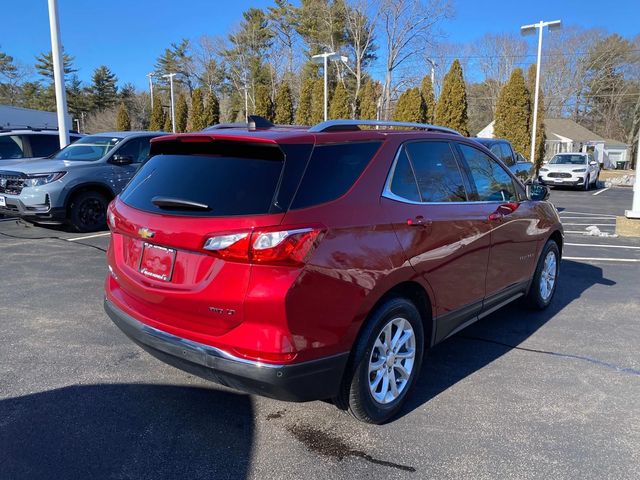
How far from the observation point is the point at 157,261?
290 cm

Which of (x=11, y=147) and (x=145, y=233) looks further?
(x=11, y=147)

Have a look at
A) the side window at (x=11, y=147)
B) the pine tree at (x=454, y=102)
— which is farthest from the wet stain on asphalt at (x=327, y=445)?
the pine tree at (x=454, y=102)

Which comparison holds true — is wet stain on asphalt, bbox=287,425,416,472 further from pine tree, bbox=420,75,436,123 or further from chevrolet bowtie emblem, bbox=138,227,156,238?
pine tree, bbox=420,75,436,123

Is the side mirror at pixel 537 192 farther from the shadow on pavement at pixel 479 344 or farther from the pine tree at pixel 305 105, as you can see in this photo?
the pine tree at pixel 305 105

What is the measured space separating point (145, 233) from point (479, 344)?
9.81 ft

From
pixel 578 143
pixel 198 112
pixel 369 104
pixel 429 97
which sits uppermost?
pixel 429 97

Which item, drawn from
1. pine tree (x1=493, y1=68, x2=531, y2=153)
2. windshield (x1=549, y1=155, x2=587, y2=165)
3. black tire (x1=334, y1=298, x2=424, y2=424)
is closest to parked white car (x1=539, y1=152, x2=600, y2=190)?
windshield (x1=549, y1=155, x2=587, y2=165)

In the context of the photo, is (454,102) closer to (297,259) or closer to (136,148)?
(136,148)

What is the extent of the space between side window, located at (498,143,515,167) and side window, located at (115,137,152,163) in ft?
27.6

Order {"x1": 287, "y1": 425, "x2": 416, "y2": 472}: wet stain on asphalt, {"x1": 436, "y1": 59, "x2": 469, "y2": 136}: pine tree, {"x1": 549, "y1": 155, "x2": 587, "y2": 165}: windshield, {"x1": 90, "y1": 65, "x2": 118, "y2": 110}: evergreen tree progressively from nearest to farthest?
{"x1": 287, "y1": 425, "x2": 416, "y2": 472}: wet stain on asphalt < {"x1": 549, "y1": 155, "x2": 587, "y2": 165}: windshield < {"x1": 436, "y1": 59, "x2": 469, "y2": 136}: pine tree < {"x1": 90, "y1": 65, "x2": 118, "y2": 110}: evergreen tree

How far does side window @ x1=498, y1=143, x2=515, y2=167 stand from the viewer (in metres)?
12.8

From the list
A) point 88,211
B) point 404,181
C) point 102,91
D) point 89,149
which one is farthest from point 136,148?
point 102,91

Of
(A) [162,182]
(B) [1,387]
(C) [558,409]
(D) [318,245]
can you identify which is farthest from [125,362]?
(C) [558,409]

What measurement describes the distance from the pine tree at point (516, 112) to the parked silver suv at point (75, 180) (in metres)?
23.1
